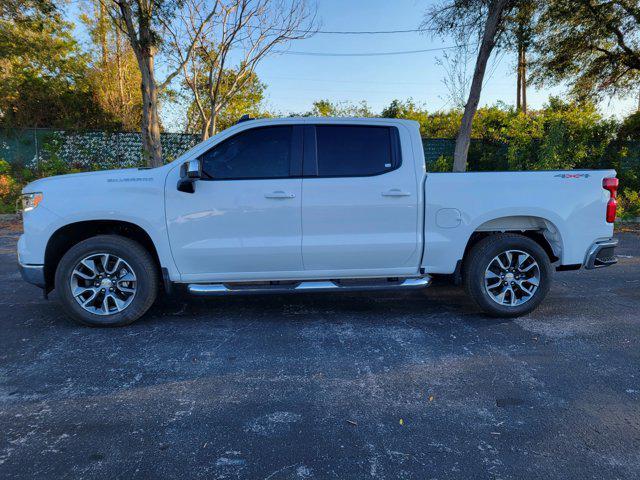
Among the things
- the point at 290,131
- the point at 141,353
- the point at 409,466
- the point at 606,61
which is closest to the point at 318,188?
the point at 290,131

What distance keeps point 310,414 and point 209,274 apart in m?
2.05

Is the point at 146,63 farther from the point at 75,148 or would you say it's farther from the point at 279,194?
the point at 279,194

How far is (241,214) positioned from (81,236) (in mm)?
1737

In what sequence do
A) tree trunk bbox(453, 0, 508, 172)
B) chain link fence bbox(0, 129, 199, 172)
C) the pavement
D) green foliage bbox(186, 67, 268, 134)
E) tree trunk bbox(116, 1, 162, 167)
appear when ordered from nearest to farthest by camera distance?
the pavement
tree trunk bbox(116, 1, 162, 167)
tree trunk bbox(453, 0, 508, 172)
chain link fence bbox(0, 129, 199, 172)
green foliage bbox(186, 67, 268, 134)

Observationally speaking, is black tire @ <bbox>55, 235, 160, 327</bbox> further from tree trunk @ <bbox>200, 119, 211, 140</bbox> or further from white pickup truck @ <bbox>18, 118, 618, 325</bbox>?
tree trunk @ <bbox>200, 119, 211, 140</bbox>

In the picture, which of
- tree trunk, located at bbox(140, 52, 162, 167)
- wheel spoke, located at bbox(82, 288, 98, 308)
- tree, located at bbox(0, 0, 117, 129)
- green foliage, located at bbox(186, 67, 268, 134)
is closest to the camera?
wheel spoke, located at bbox(82, 288, 98, 308)

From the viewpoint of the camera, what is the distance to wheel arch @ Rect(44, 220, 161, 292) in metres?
4.46

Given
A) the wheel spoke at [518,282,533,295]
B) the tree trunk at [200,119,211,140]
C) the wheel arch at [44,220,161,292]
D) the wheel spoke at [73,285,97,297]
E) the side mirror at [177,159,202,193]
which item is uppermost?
the tree trunk at [200,119,211,140]

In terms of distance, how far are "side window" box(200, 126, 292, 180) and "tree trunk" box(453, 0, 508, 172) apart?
9.34m

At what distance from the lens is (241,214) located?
4398 mm

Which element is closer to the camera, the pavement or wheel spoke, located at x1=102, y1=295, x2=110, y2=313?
the pavement

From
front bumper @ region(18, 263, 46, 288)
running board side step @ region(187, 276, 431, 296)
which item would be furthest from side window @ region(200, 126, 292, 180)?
front bumper @ region(18, 263, 46, 288)

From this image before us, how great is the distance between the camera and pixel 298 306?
5.20 meters

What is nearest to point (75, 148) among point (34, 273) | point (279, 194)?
Result: point (34, 273)
